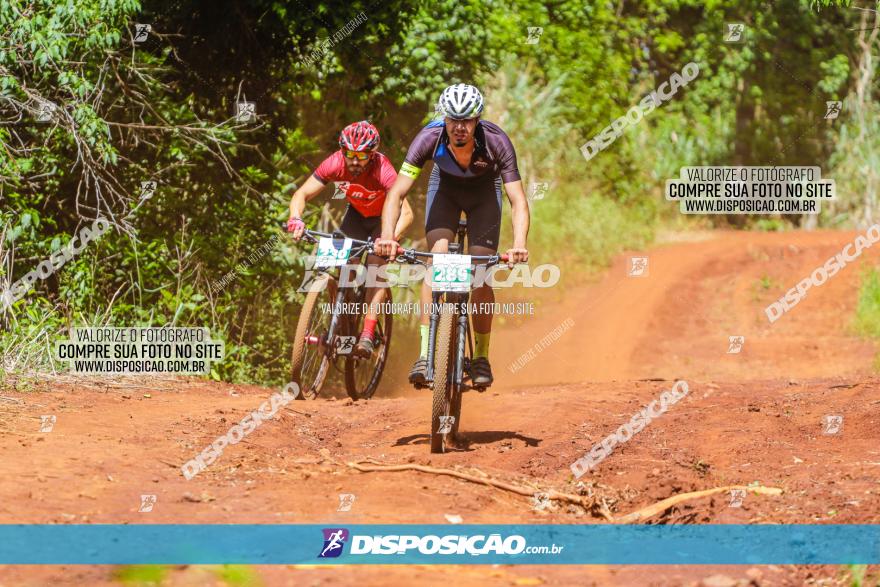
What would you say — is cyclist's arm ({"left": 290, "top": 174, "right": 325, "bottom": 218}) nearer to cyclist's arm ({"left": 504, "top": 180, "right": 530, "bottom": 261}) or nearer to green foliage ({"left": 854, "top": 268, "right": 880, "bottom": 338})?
cyclist's arm ({"left": 504, "top": 180, "right": 530, "bottom": 261})

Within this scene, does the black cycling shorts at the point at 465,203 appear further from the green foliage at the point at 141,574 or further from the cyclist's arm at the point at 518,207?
the green foliage at the point at 141,574

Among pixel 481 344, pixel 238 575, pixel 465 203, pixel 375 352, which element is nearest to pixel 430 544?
pixel 238 575

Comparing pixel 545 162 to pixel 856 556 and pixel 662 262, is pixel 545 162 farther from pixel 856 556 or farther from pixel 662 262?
pixel 856 556

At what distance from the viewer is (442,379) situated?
7355 millimetres

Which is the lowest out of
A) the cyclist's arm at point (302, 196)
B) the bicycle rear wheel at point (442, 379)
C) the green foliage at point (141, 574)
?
the green foliage at point (141, 574)

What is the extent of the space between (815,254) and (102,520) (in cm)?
1680

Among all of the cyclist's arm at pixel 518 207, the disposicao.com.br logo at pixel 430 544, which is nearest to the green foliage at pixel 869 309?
the cyclist's arm at pixel 518 207

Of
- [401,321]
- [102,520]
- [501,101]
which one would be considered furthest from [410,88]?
[102,520]

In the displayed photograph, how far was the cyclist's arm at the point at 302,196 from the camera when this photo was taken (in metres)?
9.71

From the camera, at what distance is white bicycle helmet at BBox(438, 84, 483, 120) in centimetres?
757

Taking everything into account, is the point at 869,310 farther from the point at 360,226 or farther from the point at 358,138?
the point at 358,138

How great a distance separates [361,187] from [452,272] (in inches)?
101

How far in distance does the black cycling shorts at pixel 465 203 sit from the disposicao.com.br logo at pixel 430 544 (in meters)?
3.19

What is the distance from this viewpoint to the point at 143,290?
11.7 metres
